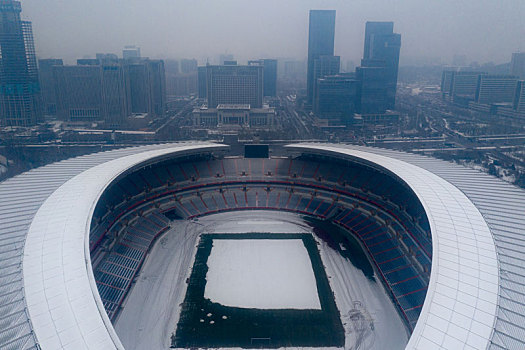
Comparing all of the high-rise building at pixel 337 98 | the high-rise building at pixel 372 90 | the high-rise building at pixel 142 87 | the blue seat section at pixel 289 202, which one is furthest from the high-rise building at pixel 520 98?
the high-rise building at pixel 142 87

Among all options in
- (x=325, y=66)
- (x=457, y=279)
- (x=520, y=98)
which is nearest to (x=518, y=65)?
(x=520, y=98)

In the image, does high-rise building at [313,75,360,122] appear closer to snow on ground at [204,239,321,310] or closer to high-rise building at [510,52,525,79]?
high-rise building at [510,52,525,79]

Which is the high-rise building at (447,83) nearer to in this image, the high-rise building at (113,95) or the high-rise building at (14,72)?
the high-rise building at (113,95)

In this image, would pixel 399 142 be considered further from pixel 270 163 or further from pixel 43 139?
pixel 43 139

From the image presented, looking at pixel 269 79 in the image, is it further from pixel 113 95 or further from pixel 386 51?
pixel 113 95

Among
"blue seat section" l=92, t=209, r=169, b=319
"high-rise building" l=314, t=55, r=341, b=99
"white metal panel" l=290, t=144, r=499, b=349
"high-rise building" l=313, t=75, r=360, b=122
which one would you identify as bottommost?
"blue seat section" l=92, t=209, r=169, b=319

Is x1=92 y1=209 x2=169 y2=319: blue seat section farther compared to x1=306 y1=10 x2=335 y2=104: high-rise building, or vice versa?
x1=306 y1=10 x2=335 y2=104: high-rise building

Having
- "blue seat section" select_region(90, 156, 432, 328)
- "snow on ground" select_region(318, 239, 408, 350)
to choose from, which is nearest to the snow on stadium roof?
"blue seat section" select_region(90, 156, 432, 328)
